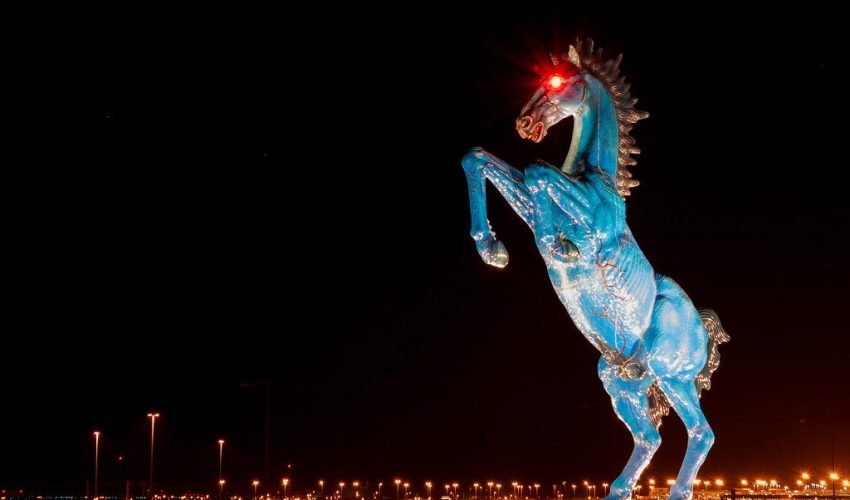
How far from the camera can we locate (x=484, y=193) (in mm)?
8148

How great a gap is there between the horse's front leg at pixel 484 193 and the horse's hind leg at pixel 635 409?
155cm

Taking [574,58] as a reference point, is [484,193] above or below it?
below

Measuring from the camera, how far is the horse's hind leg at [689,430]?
350 inches

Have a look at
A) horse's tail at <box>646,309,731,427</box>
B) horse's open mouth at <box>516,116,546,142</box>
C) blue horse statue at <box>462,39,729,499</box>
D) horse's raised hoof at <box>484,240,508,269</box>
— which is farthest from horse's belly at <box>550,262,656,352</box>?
horse's open mouth at <box>516,116,546,142</box>

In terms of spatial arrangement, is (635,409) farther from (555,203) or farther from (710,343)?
(555,203)

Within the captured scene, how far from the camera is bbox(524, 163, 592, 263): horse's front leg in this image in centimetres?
802

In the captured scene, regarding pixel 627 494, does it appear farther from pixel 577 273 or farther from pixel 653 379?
pixel 577 273

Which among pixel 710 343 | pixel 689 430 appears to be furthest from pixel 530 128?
pixel 689 430

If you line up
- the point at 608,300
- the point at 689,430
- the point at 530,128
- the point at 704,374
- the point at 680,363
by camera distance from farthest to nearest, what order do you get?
the point at 704,374
the point at 689,430
the point at 680,363
the point at 530,128
the point at 608,300

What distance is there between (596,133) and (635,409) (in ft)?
7.62

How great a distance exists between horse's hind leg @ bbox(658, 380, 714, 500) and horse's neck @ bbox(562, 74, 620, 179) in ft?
6.06

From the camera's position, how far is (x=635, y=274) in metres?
8.52

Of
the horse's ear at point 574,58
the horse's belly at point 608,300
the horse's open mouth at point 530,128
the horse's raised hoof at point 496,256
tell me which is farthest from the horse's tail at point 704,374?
the horse's ear at point 574,58

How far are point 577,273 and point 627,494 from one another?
1921 millimetres
